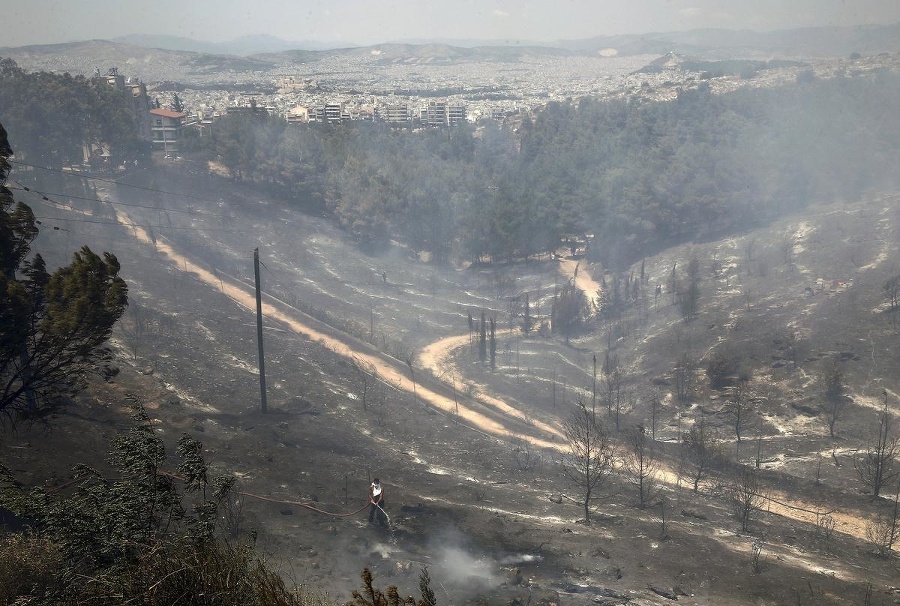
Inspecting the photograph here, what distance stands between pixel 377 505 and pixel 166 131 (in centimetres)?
8481

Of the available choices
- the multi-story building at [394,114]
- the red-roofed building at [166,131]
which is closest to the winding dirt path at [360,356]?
the red-roofed building at [166,131]

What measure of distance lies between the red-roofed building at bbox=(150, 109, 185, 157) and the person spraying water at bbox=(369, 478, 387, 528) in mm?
80217

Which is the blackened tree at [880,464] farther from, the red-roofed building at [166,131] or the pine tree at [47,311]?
the red-roofed building at [166,131]

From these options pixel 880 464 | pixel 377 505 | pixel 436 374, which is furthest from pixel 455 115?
pixel 377 505

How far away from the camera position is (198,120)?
346 ft

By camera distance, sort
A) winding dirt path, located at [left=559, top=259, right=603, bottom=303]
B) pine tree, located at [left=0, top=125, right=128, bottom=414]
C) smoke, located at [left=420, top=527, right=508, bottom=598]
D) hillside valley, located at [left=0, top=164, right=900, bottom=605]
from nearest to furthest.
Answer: pine tree, located at [left=0, top=125, right=128, bottom=414] → smoke, located at [left=420, top=527, right=508, bottom=598] → hillside valley, located at [left=0, top=164, right=900, bottom=605] → winding dirt path, located at [left=559, top=259, right=603, bottom=303]

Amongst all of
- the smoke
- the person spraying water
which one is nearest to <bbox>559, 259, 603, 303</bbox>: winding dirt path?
the person spraying water

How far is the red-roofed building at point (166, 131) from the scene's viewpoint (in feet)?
300

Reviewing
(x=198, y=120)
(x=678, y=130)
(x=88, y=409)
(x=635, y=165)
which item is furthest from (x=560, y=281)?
(x=198, y=120)

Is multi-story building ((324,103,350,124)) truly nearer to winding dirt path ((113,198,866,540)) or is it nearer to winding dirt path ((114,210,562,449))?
winding dirt path ((113,198,866,540))

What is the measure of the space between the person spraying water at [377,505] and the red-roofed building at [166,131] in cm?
8022

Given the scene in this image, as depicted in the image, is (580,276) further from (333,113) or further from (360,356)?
(333,113)

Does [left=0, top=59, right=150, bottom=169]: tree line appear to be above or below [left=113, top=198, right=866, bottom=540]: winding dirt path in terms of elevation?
above

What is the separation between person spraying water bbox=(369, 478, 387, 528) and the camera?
22.0 metres
